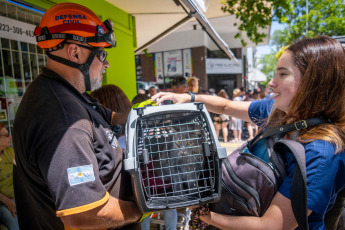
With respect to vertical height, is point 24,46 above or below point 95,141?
above

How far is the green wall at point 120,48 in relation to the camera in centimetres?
405

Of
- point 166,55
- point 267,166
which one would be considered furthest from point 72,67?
point 166,55

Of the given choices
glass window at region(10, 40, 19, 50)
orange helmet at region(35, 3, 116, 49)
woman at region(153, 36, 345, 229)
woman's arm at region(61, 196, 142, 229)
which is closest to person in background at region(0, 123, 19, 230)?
glass window at region(10, 40, 19, 50)

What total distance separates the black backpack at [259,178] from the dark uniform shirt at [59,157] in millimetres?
532

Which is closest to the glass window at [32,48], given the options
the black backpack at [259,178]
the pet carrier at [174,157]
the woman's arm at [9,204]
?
the woman's arm at [9,204]

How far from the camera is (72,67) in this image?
1381mm

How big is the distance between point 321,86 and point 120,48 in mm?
4012

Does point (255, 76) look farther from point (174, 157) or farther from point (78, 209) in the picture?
point (78, 209)

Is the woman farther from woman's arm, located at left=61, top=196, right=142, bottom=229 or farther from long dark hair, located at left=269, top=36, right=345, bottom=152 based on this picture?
woman's arm, located at left=61, top=196, right=142, bottom=229

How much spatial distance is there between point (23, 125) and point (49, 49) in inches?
18.5

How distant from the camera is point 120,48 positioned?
4648mm

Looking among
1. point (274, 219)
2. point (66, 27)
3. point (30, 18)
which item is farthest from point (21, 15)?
point (274, 219)

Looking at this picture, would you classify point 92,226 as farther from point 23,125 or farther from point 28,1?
point 28,1

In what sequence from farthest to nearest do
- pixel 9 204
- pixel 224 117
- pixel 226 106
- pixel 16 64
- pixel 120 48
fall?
pixel 224 117, pixel 120 48, pixel 16 64, pixel 9 204, pixel 226 106
